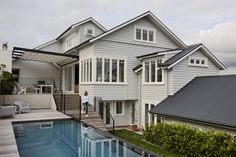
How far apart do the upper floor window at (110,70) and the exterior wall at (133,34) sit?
1.70 m

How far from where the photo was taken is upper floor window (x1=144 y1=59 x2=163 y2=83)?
1652 centimetres

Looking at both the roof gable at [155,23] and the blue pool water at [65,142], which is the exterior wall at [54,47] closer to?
the roof gable at [155,23]

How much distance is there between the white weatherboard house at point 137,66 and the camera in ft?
52.7

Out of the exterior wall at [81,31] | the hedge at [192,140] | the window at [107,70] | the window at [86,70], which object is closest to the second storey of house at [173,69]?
the window at [107,70]

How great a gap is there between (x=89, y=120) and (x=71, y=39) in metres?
12.1

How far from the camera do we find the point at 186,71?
16.2 metres

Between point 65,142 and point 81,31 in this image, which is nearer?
point 65,142

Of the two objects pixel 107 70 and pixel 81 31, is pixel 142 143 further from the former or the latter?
pixel 81 31

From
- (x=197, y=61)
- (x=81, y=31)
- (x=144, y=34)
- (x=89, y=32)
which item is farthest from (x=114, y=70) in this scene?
(x=89, y=32)

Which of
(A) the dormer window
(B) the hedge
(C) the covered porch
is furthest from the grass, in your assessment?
(A) the dormer window

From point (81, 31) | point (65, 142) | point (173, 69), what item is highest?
point (81, 31)

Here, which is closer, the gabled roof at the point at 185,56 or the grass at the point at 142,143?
the grass at the point at 142,143

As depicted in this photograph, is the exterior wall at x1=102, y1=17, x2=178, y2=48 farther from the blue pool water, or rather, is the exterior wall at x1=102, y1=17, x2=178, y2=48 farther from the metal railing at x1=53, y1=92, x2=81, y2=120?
the blue pool water

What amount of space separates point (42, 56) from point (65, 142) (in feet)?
40.1
